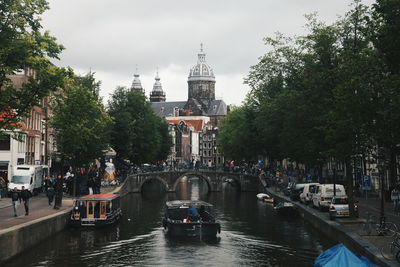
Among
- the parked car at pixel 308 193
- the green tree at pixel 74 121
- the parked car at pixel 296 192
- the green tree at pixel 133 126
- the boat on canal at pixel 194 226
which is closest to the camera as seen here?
the boat on canal at pixel 194 226

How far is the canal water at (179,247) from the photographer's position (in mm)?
27031

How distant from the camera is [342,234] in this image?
95.8 ft

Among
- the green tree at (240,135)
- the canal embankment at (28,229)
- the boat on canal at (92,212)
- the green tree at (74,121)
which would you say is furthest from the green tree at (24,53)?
the green tree at (240,135)

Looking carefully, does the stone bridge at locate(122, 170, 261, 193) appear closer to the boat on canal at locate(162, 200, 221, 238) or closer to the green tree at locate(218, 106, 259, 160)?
the green tree at locate(218, 106, 259, 160)

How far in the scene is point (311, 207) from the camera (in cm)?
4597

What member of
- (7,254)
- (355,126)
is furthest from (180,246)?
(355,126)

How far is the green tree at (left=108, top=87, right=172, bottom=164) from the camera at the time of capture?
265 ft

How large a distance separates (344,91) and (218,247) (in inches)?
443

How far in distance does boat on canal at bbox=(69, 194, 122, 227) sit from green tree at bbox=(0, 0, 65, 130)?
37.9 feet

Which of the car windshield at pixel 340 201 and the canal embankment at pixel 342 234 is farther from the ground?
the car windshield at pixel 340 201

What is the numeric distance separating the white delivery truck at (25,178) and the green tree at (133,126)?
2908 centimetres

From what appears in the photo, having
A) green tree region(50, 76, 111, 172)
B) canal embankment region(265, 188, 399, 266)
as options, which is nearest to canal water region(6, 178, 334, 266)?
canal embankment region(265, 188, 399, 266)

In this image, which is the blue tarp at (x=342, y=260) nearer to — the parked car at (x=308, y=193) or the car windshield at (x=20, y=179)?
the parked car at (x=308, y=193)

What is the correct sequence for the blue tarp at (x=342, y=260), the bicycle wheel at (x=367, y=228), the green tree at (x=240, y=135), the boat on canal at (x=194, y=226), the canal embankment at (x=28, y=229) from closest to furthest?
the blue tarp at (x=342, y=260), the canal embankment at (x=28, y=229), the bicycle wheel at (x=367, y=228), the boat on canal at (x=194, y=226), the green tree at (x=240, y=135)
